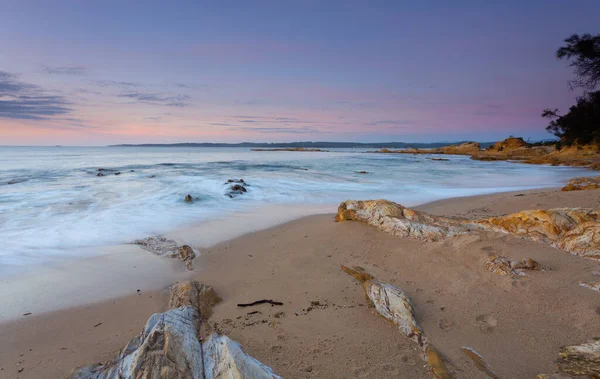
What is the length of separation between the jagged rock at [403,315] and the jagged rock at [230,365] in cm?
110

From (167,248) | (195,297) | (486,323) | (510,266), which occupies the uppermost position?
(510,266)

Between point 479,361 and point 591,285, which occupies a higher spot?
point 591,285

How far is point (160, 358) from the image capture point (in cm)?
175

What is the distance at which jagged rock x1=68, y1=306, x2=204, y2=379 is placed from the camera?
1709 mm

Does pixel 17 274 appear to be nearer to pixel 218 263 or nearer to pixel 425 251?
pixel 218 263

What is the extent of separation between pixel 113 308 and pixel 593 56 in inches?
Result: 1164

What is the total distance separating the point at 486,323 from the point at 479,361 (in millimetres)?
569

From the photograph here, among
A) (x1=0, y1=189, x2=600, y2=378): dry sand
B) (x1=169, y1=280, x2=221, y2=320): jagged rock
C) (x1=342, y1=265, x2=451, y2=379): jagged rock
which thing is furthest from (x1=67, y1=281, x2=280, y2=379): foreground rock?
(x1=342, y1=265, x2=451, y2=379): jagged rock

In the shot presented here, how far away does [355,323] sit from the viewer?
8.67ft

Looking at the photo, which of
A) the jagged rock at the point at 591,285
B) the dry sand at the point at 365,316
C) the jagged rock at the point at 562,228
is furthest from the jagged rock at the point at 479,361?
the jagged rock at the point at 562,228

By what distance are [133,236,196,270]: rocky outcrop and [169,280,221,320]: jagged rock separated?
0.93 meters

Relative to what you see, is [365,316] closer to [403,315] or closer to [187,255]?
[403,315]

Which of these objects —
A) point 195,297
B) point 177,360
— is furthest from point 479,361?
point 195,297

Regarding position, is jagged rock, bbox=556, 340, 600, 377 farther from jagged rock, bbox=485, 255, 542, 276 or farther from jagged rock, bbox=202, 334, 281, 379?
jagged rock, bbox=202, 334, 281, 379
